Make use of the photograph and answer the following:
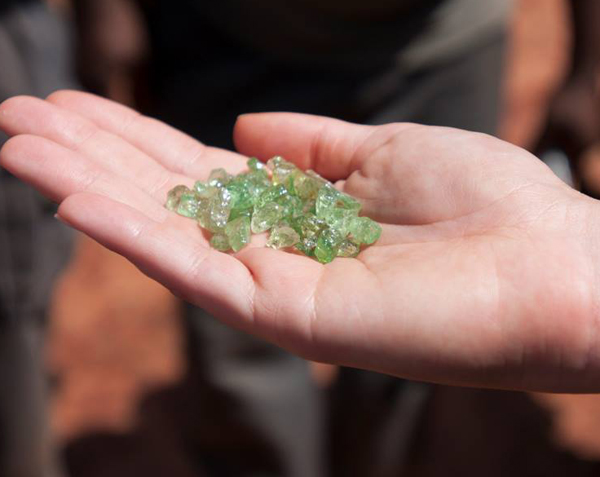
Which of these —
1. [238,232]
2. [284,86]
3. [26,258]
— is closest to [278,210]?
[238,232]

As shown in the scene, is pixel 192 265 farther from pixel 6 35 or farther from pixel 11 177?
pixel 6 35

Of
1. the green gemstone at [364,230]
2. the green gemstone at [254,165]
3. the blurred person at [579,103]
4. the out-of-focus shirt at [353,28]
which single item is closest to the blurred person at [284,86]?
the out-of-focus shirt at [353,28]

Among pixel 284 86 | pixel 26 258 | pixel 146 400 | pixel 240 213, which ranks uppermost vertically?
pixel 284 86

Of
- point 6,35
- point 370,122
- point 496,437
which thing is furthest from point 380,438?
point 6,35

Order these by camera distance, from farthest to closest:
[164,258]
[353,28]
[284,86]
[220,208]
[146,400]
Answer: [146,400], [284,86], [353,28], [220,208], [164,258]

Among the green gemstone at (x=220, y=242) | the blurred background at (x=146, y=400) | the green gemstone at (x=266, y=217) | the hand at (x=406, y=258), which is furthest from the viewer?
the blurred background at (x=146, y=400)

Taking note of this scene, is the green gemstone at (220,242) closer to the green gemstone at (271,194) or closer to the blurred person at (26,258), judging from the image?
the green gemstone at (271,194)

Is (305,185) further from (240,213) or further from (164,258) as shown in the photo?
(164,258)
